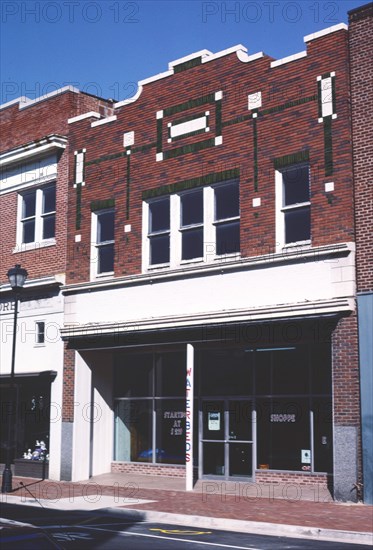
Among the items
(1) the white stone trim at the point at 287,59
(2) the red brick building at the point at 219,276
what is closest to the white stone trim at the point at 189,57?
(2) the red brick building at the point at 219,276

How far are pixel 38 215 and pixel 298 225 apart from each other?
989 centimetres

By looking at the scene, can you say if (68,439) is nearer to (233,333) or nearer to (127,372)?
(127,372)

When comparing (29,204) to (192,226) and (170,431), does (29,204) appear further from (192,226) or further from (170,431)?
(170,431)

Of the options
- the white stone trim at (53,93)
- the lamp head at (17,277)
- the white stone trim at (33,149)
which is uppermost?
the white stone trim at (53,93)

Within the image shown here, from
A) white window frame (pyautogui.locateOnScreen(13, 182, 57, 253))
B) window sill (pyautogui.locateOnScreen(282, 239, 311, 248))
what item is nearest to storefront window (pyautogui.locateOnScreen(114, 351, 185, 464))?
white window frame (pyautogui.locateOnScreen(13, 182, 57, 253))

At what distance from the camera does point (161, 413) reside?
2253cm

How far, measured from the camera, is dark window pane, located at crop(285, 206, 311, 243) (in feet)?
62.4

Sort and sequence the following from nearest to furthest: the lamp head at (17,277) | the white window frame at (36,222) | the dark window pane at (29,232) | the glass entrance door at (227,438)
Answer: the glass entrance door at (227,438)
the lamp head at (17,277)
the white window frame at (36,222)
the dark window pane at (29,232)

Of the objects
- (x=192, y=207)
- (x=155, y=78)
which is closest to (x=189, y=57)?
(x=155, y=78)

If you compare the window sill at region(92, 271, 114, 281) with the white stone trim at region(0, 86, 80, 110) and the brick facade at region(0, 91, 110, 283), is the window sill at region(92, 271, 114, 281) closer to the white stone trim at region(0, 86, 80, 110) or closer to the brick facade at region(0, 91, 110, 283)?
the brick facade at region(0, 91, 110, 283)

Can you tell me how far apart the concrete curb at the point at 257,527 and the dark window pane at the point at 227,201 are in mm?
8169

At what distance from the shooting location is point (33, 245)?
2548 cm

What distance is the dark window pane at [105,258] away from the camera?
76.8ft

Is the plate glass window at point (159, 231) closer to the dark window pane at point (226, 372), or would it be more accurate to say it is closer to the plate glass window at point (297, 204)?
the dark window pane at point (226, 372)
